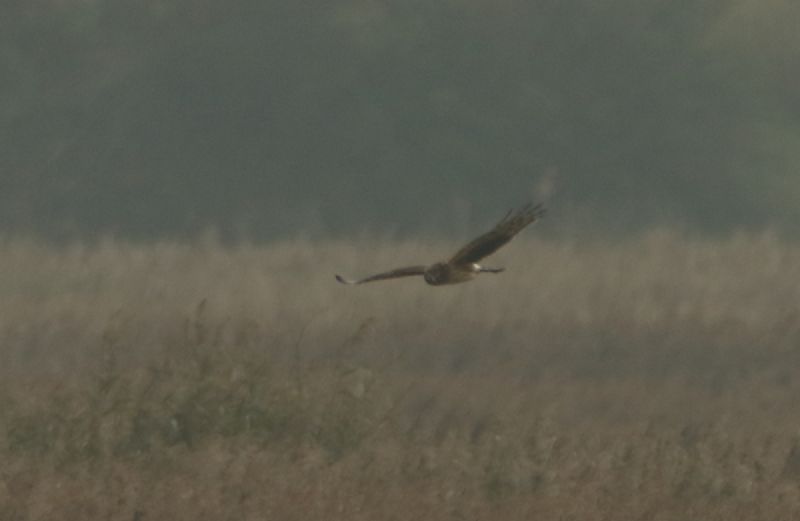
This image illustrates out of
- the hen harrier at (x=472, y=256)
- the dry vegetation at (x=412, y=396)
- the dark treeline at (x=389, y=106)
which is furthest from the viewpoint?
the dark treeline at (x=389, y=106)

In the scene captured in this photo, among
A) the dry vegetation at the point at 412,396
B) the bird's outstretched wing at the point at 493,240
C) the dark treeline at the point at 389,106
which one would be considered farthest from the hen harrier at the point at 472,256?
the dark treeline at the point at 389,106

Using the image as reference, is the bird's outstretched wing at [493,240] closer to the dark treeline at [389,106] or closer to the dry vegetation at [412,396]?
the dry vegetation at [412,396]

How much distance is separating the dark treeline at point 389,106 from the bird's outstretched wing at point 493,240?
31.7m

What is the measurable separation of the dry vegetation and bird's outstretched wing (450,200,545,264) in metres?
5.02

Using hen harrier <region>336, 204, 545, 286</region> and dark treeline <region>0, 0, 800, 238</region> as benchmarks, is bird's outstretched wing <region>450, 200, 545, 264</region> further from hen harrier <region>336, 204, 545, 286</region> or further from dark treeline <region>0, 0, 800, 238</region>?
dark treeline <region>0, 0, 800, 238</region>

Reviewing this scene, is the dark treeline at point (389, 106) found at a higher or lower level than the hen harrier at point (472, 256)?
higher

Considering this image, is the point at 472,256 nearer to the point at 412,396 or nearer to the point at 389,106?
the point at 412,396

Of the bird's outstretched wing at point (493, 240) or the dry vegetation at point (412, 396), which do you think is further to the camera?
the dry vegetation at point (412, 396)

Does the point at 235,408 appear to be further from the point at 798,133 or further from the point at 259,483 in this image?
the point at 798,133

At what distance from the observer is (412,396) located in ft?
65.9

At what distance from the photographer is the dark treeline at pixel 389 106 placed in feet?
142

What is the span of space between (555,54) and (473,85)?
1.76 metres

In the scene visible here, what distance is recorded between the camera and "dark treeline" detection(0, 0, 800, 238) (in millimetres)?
43250

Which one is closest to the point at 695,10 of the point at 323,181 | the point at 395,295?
the point at 323,181
